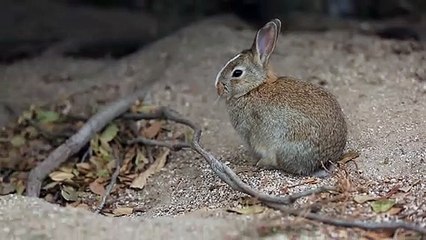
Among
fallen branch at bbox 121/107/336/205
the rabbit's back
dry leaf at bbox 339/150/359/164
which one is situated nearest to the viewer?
fallen branch at bbox 121/107/336/205

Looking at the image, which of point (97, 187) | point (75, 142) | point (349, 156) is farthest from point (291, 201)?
point (75, 142)

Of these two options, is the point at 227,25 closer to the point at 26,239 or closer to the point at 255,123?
the point at 255,123

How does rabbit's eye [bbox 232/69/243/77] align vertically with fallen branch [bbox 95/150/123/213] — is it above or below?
above

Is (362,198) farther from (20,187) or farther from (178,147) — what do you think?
(20,187)

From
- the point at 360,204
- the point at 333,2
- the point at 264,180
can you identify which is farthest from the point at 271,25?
the point at 333,2

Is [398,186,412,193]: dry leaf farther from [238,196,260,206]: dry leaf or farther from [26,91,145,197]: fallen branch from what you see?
[26,91,145,197]: fallen branch

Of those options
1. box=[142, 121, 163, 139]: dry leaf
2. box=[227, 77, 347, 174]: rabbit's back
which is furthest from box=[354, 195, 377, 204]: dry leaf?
box=[142, 121, 163, 139]: dry leaf

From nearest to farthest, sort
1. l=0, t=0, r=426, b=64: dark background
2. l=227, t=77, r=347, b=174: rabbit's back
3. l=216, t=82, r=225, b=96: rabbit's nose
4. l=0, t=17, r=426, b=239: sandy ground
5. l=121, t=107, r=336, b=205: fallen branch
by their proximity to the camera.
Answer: l=121, t=107, r=336, b=205: fallen branch
l=0, t=17, r=426, b=239: sandy ground
l=227, t=77, r=347, b=174: rabbit's back
l=216, t=82, r=225, b=96: rabbit's nose
l=0, t=0, r=426, b=64: dark background
